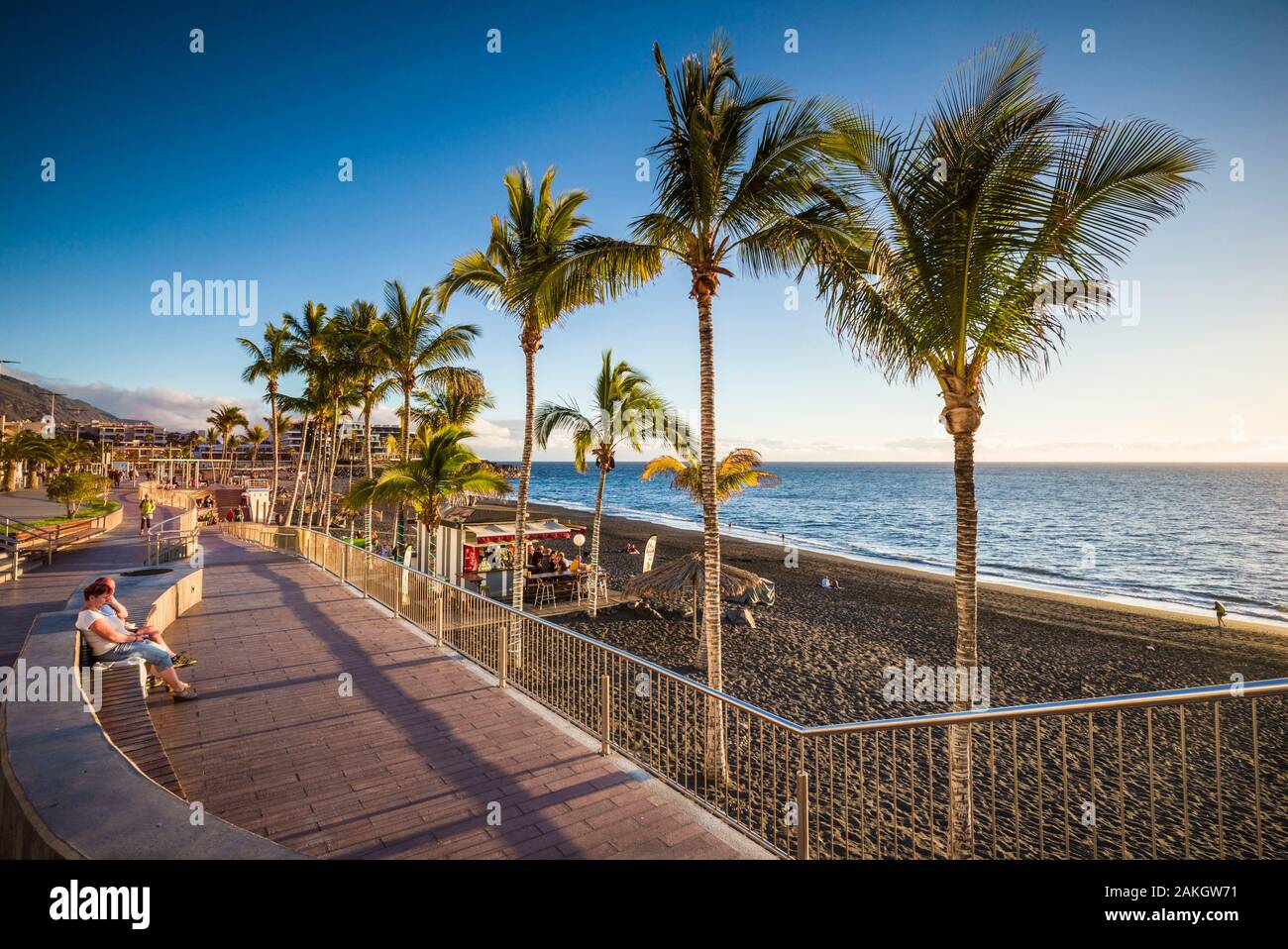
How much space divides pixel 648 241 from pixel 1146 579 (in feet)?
123

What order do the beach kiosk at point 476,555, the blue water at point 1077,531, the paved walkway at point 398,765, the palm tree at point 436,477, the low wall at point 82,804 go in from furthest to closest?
the blue water at point 1077,531 < the beach kiosk at point 476,555 < the palm tree at point 436,477 < the paved walkway at point 398,765 < the low wall at point 82,804

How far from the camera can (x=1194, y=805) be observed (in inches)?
339

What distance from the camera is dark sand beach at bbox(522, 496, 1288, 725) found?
1286cm

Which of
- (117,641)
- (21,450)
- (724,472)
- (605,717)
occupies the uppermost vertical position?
(21,450)

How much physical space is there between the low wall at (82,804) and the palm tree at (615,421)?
14252 mm

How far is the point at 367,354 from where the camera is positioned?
22.1 meters

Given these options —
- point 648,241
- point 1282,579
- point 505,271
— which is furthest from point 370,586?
point 1282,579

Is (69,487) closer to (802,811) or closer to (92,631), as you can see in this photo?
(92,631)

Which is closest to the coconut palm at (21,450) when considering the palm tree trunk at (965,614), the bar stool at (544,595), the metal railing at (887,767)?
the bar stool at (544,595)

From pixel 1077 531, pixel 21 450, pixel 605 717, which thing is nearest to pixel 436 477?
pixel 605 717

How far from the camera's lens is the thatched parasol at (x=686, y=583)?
652 inches

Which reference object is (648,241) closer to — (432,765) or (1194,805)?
(432,765)

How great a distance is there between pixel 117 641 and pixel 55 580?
1172cm

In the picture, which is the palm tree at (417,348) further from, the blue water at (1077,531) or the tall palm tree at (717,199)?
the blue water at (1077,531)
